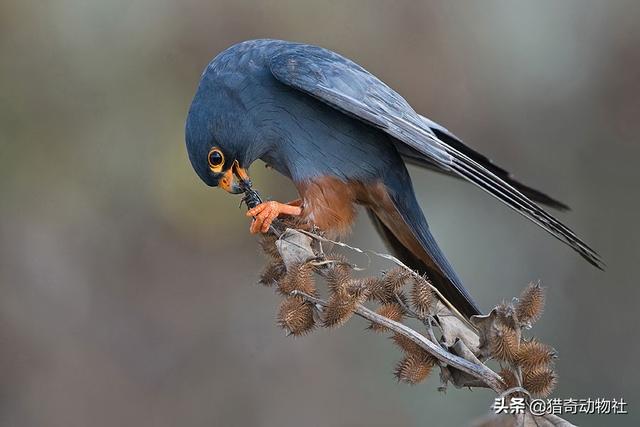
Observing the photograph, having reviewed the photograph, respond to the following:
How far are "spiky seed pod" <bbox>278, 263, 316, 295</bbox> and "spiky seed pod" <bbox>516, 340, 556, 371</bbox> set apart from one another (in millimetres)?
612

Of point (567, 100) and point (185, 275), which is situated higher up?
point (567, 100)

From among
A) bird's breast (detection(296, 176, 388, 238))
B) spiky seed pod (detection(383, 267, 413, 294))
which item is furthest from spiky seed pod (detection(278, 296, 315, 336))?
bird's breast (detection(296, 176, 388, 238))

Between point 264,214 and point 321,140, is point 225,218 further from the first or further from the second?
point 264,214

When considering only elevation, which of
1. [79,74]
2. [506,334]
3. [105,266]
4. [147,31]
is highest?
[147,31]

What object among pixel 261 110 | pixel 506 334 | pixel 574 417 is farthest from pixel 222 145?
pixel 574 417

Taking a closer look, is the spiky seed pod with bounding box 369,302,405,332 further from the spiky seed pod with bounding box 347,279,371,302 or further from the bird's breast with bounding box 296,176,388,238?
the bird's breast with bounding box 296,176,388,238

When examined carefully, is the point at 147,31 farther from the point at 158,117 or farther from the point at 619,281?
the point at 619,281

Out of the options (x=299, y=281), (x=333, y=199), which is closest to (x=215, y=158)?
(x=333, y=199)

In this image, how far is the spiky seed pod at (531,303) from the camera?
2414 millimetres

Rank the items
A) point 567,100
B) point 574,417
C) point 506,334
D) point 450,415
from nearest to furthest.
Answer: point 506,334 < point 574,417 < point 450,415 < point 567,100

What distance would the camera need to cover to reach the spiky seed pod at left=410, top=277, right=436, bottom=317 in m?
2.60

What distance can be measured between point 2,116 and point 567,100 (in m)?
3.62

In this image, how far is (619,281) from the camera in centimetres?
559

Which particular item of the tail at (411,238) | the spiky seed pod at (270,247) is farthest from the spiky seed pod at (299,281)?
the tail at (411,238)
